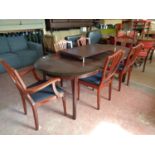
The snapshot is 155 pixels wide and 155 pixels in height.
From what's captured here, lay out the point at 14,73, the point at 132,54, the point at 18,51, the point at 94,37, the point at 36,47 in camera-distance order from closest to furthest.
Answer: the point at 14,73, the point at 132,54, the point at 18,51, the point at 36,47, the point at 94,37

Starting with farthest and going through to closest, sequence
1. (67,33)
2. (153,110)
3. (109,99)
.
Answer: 1. (67,33)
2. (109,99)
3. (153,110)

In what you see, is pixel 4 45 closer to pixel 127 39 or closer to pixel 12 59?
pixel 12 59

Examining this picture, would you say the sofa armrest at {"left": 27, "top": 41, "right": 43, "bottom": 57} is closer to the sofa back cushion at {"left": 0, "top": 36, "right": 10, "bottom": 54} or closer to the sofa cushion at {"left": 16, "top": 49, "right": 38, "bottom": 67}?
the sofa cushion at {"left": 16, "top": 49, "right": 38, "bottom": 67}

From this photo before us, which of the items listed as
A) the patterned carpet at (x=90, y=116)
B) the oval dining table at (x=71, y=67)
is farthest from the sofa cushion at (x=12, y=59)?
the oval dining table at (x=71, y=67)

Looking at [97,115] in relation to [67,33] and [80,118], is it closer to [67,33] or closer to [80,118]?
[80,118]

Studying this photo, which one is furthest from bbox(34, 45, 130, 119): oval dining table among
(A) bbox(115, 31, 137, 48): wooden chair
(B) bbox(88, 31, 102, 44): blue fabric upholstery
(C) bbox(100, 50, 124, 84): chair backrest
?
(B) bbox(88, 31, 102, 44): blue fabric upholstery

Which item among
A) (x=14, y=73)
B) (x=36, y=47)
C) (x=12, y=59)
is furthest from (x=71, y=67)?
(x=36, y=47)

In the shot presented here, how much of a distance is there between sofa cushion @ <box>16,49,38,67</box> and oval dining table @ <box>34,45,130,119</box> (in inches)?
68.4

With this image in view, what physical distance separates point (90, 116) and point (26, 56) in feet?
8.23

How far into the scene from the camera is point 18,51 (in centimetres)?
386
